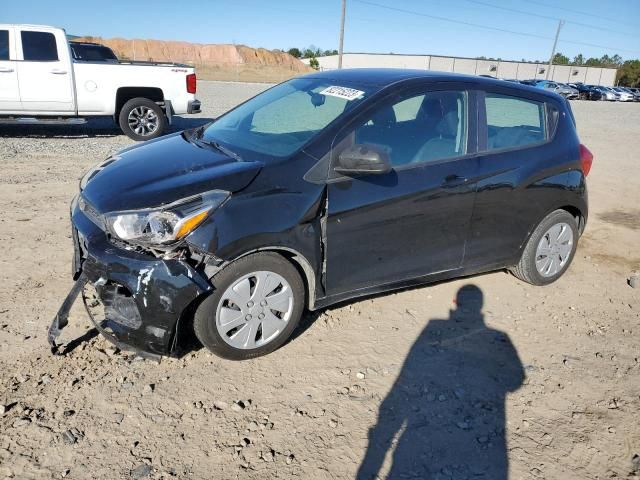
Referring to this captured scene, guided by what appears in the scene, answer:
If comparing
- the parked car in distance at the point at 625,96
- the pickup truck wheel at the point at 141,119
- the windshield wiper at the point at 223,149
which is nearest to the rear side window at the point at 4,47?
the pickup truck wheel at the point at 141,119

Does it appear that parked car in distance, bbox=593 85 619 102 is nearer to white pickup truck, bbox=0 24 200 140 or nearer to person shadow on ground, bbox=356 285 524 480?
white pickup truck, bbox=0 24 200 140

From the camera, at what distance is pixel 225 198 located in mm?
2889

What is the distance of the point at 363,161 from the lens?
10.2 ft

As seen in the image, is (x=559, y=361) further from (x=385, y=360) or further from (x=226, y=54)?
(x=226, y=54)

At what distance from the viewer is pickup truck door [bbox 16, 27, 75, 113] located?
30.6 ft

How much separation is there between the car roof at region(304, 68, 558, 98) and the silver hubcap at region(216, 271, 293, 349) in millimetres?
1629

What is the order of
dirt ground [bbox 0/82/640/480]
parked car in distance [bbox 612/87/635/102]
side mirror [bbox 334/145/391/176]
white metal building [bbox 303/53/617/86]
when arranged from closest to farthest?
dirt ground [bbox 0/82/640/480] → side mirror [bbox 334/145/391/176] → parked car in distance [bbox 612/87/635/102] → white metal building [bbox 303/53/617/86]

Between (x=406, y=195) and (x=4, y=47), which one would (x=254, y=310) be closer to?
(x=406, y=195)

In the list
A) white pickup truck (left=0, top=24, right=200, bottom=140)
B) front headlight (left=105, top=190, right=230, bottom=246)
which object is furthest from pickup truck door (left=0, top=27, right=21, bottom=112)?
front headlight (left=105, top=190, right=230, bottom=246)

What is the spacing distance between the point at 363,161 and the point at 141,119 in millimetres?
8421

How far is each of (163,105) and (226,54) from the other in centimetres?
8172

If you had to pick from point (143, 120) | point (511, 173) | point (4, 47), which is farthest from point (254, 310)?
point (4, 47)

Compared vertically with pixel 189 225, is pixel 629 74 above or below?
above

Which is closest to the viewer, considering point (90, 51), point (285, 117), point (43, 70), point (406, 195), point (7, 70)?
point (406, 195)
